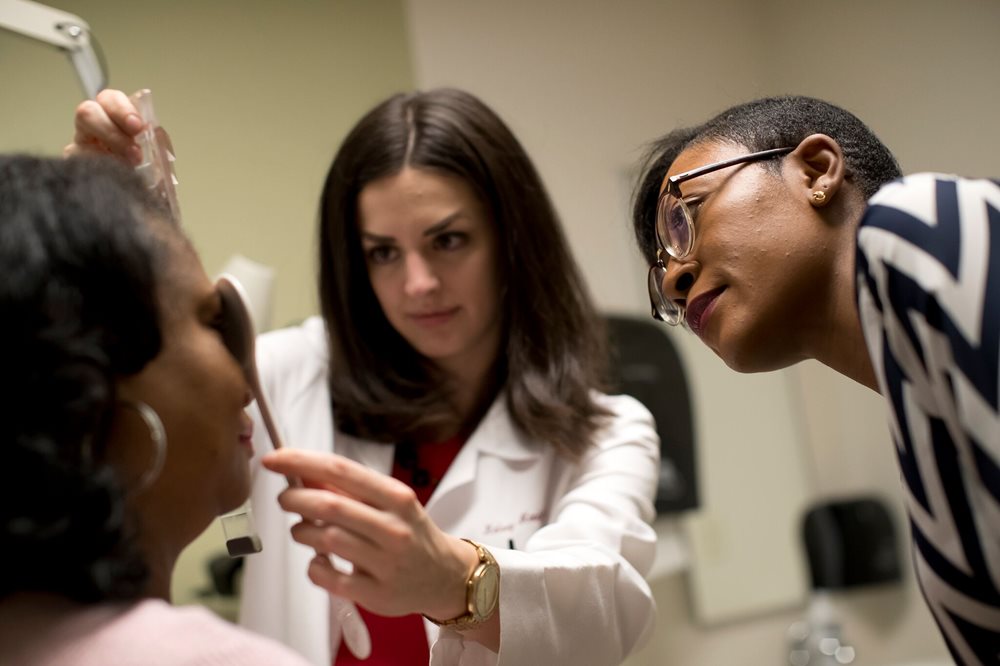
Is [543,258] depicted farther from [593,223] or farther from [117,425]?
[593,223]

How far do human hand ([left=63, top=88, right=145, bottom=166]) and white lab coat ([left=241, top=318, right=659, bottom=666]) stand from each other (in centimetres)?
36

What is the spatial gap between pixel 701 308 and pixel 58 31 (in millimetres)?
916

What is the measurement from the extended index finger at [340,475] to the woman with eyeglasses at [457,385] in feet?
0.80

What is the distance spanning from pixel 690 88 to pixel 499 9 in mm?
552

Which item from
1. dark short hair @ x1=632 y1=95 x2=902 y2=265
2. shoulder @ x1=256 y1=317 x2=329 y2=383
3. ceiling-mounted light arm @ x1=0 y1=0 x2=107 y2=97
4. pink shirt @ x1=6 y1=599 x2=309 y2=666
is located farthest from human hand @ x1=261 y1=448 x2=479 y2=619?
ceiling-mounted light arm @ x1=0 y1=0 x2=107 y2=97

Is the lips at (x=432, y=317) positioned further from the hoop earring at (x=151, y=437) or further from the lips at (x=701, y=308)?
the hoop earring at (x=151, y=437)

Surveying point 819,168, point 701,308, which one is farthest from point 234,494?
point 819,168

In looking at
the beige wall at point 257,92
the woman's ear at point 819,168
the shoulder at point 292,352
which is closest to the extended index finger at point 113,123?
the shoulder at point 292,352

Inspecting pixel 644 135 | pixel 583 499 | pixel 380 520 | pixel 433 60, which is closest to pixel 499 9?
pixel 433 60

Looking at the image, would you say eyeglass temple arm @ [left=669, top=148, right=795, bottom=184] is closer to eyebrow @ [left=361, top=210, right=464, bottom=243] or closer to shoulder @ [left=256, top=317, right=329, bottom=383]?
eyebrow @ [left=361, top=210, right=464, bottom=243]

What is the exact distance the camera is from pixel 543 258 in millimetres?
1465

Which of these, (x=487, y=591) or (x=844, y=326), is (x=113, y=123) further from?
(x=844, y=326)

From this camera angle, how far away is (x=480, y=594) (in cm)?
97

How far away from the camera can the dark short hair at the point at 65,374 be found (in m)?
0.58
